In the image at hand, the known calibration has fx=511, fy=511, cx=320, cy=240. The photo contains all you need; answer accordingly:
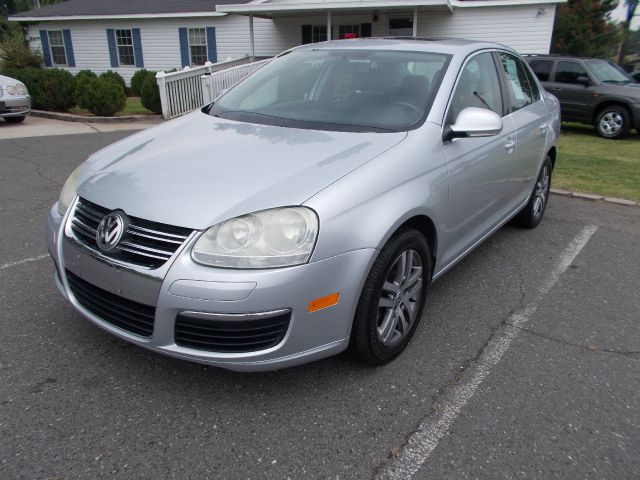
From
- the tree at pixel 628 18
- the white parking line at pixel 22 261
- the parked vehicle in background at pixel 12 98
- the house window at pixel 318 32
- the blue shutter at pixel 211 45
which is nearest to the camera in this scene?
the white parking line at pixel 22 261

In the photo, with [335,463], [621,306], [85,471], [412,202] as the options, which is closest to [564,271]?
[621,306]

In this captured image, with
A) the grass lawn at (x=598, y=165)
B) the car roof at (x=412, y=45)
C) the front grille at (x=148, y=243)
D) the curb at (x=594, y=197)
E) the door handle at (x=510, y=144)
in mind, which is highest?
the car roof at (x=412, y=45)

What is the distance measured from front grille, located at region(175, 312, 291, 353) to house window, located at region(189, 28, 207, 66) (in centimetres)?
1930

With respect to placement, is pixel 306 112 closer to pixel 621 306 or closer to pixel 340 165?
pixel 340 165

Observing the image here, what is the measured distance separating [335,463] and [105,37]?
2244cm

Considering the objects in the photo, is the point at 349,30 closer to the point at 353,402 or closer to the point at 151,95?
the point at 151,95

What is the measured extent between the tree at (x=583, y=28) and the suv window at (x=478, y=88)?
2505 cm

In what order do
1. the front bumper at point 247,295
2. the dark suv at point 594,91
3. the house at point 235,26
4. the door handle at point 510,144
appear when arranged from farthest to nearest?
the house at point 235,26
the dark suv at point 594,91
the door handle at point 510,144
the front bumper at point 247,295

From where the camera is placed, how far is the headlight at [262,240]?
2.15m

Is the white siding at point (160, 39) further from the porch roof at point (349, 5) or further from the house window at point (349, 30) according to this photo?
the house window at point (349, 30)

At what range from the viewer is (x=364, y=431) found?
2320mm

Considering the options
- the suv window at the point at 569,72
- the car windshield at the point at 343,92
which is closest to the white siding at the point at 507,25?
the suv window at the point at 569,72

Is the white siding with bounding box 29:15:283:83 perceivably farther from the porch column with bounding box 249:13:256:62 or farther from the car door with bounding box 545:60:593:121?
the car door with bounding box 545:60:593:121

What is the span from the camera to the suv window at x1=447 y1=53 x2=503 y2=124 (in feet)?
10.7
